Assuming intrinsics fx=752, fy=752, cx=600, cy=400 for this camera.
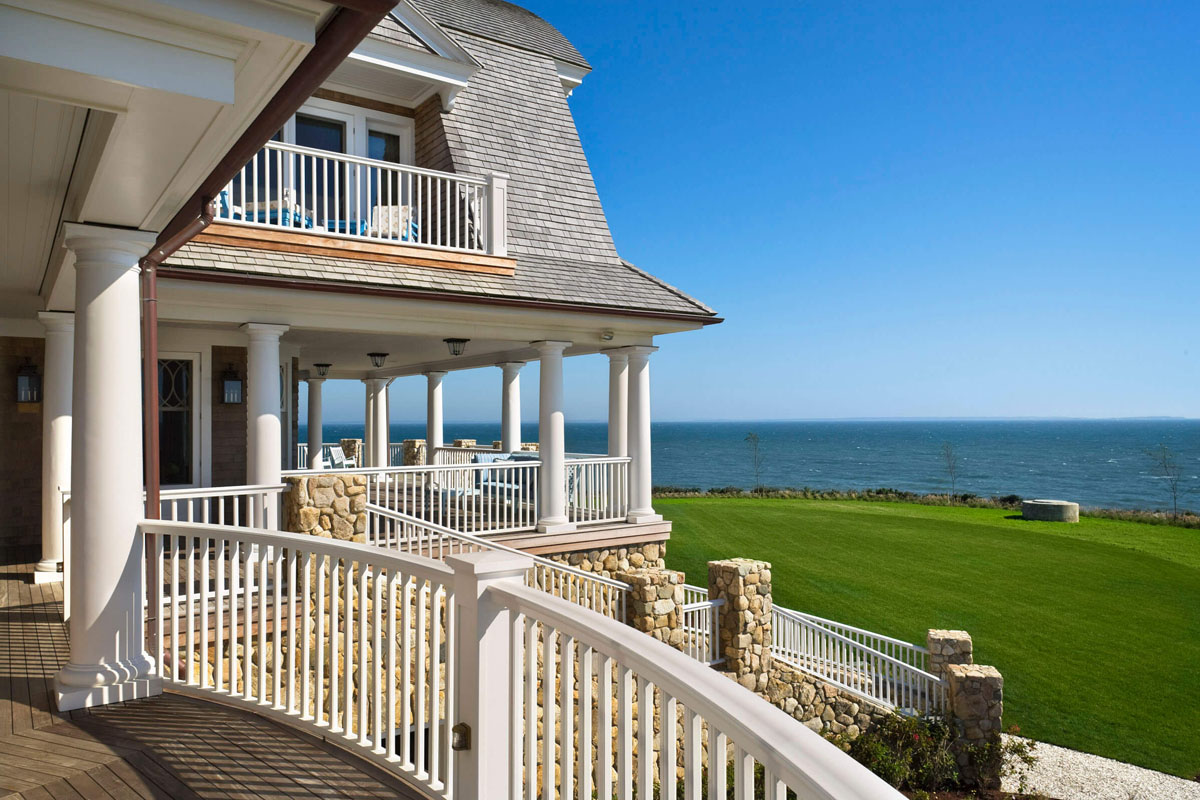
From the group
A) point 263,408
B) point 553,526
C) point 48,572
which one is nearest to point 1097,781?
point 553,526

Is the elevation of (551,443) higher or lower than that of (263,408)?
lower

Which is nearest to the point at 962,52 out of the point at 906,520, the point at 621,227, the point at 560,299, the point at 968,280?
the point at 906,520

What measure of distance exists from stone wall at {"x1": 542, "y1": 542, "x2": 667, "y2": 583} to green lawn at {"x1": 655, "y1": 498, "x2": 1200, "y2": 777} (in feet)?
27.4

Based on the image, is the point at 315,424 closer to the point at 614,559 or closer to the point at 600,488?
the point at 600,488

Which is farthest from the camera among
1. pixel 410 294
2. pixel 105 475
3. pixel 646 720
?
pixel 410 294

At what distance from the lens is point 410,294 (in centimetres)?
888

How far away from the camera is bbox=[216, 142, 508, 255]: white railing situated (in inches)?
344

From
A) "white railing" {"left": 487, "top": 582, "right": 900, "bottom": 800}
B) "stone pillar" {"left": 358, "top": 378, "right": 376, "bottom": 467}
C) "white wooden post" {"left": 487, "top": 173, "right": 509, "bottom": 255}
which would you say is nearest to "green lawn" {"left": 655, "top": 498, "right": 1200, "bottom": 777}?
"stone pillar" {"left": 358, "top": 378, "right": 376, "bottom": 467}

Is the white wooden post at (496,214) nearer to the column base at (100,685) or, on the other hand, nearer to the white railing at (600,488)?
the white railing at (600,488)

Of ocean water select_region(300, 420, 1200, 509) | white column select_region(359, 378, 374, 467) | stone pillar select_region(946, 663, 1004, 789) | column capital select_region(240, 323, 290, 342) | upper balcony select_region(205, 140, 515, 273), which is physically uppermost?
upper balcony select_region(205, 140, 515, 273)

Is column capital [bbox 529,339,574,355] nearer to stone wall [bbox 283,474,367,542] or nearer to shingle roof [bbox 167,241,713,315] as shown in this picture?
shingle roof [bbox 167,241,713,315]

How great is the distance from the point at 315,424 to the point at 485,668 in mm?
14747

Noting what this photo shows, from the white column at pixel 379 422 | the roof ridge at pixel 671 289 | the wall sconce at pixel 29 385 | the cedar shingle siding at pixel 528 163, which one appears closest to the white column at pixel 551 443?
the cedar shingle siding at pixel 528 163

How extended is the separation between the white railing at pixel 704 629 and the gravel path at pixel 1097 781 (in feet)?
16.3
